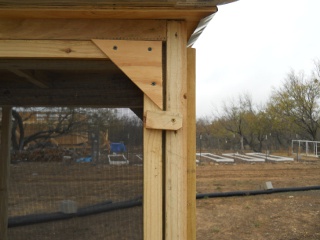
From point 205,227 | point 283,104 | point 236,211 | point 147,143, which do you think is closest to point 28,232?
point 147,143

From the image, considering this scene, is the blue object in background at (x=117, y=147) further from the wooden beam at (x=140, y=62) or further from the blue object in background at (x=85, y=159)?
the wooden beam at (x=140, y=62)

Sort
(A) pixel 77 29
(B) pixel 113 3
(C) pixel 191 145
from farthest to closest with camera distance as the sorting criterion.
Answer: (C) pixel 191 145
(A) pixel 77 29
(B) pixel 113 3

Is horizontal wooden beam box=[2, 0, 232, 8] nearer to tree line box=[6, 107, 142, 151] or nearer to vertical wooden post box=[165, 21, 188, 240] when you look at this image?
vertical wooden post box=[165, 21, 188, 240]

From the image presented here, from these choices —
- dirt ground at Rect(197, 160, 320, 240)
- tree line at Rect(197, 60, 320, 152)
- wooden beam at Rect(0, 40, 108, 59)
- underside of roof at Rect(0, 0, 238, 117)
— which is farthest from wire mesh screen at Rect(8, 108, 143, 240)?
tree line at Rect(197, 60, 320, 152)

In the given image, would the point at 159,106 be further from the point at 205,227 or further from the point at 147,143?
the point at 205,227

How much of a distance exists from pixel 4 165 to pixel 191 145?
129 centimetres

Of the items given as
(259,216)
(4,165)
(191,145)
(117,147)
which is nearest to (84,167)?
(117,147)

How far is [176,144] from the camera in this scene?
1745 millimetres

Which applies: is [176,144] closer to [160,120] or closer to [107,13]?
[160,120]

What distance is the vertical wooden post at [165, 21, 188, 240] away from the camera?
5.59 feet

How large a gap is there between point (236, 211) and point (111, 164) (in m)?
6.35

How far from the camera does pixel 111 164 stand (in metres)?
1.90

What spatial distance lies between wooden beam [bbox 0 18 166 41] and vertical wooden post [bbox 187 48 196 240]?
37 centimetres

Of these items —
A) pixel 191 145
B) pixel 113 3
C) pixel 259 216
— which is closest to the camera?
pixel 113 3
